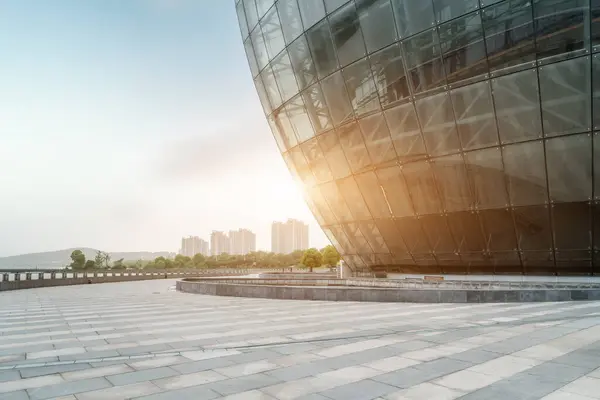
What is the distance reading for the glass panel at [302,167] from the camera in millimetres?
27797

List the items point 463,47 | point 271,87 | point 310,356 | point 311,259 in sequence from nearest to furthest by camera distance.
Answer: point 310,356 → point 463,47 → point 271,87 → point 311,259

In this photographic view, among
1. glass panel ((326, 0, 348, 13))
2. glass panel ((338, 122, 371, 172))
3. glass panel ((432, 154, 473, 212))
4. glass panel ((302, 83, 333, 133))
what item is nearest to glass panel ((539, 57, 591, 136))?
glass panel ((432, 154, 473, 212))

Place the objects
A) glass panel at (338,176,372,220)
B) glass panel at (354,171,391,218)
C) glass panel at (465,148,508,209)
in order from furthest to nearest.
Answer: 1. glass panel at (338,176,372,220)
2. glass panel at (354,171,391,218)
3. glass panel at (465,148,508,209)

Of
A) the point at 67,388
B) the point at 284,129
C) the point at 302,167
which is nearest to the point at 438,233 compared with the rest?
the point at 302,167

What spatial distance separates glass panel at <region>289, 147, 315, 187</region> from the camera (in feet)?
91.2

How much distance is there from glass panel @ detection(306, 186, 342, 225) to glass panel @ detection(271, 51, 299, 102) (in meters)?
5.90

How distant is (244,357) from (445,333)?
4.38 meters

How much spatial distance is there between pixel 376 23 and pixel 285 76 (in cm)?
717

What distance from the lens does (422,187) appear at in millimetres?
22266

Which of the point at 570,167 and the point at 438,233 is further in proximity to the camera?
the point at 438,233

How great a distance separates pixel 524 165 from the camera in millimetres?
19516

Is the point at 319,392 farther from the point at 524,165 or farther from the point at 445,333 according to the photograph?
the point at 524,165

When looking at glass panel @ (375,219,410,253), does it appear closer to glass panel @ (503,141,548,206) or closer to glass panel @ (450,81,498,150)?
glass panel @ (450,81,498,150)

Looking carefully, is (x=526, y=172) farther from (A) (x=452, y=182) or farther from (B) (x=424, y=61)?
(B) (x=424, y=61)
